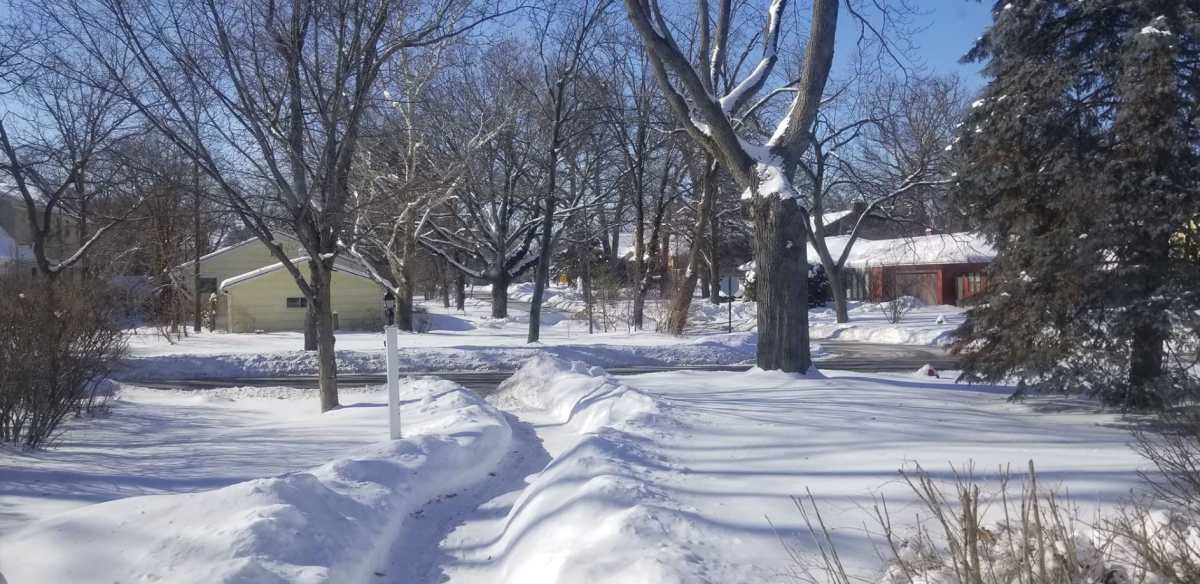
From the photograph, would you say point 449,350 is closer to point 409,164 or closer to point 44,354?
point 409,164

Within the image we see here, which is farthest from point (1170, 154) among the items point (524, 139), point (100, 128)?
point (524, 139)

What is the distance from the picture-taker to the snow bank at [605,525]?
184 inches

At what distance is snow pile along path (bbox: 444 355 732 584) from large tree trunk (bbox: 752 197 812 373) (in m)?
4.01

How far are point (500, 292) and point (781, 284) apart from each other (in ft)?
94.2

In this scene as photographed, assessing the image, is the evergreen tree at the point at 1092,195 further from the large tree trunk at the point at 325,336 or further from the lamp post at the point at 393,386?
the large tree trunk at the point at 325,336

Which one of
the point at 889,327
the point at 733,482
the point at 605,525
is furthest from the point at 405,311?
the point at 605,525

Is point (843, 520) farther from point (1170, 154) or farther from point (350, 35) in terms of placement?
point (350, 35)

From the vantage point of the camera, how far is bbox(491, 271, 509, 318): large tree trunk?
3928 centimetres

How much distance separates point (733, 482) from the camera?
6.36 meters

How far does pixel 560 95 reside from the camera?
23.9m

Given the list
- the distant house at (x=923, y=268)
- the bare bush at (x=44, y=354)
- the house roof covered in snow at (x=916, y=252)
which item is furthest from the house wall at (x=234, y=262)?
the house roof covered in snow at (x=916, y=252)

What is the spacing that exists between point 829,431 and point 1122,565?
4.16m

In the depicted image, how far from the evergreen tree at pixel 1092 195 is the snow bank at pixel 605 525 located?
178 inches

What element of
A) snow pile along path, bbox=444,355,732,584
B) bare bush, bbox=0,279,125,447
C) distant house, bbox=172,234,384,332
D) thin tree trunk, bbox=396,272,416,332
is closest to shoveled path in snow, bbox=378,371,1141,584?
snow pile along path, bbox=444,355,732,584
